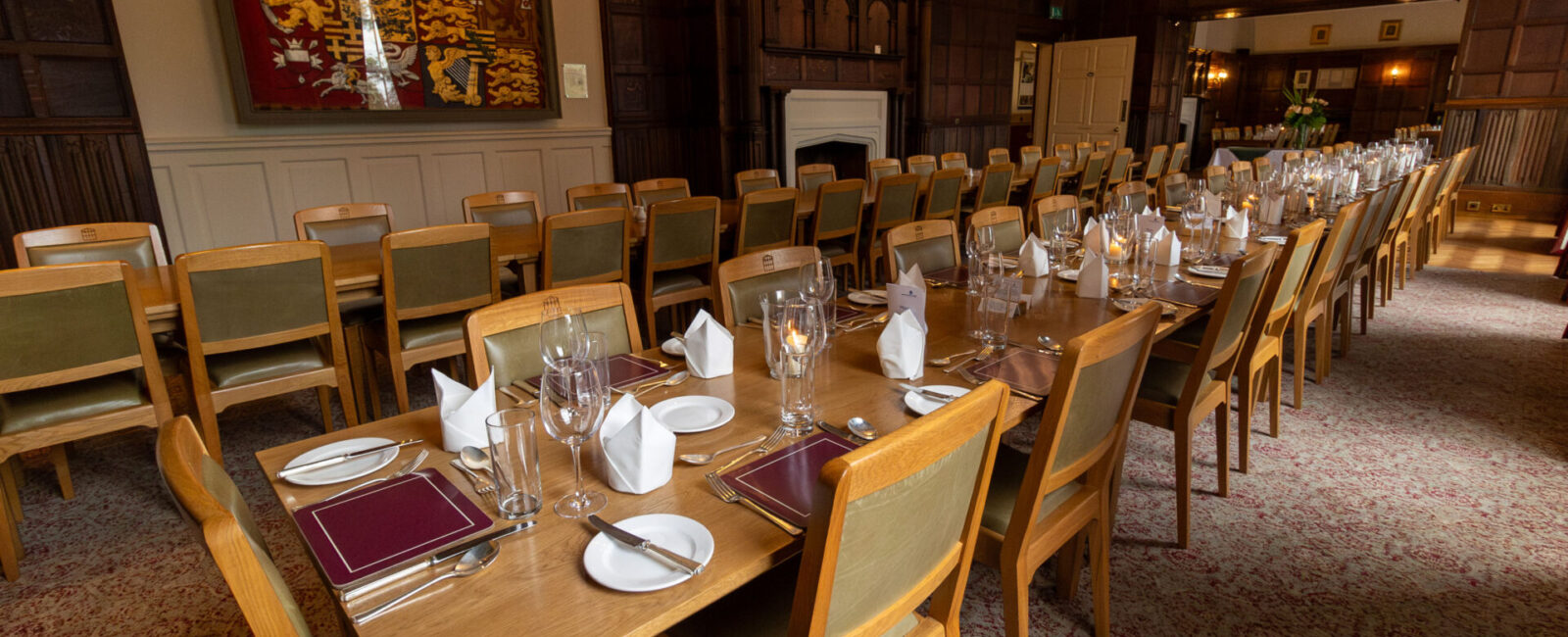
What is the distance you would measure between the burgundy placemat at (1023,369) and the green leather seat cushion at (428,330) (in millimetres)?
2069

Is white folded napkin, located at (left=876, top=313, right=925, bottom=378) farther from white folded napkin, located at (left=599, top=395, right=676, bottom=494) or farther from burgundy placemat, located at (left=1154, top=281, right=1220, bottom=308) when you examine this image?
burgundy placemat, located at (left=1154, top=281, right=1220, bottom=308)

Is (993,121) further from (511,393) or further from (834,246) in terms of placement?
(511,393)

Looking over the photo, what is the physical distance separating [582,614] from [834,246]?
3.58 m

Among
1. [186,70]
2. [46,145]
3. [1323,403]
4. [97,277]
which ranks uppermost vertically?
[186,70]

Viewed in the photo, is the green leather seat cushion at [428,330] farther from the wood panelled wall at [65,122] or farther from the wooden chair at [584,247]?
the wood panelled wall at [65,122]

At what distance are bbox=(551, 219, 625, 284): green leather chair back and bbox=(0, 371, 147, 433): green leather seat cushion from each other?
1370mm

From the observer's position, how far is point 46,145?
4082mm

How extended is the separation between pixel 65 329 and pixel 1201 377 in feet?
10.3

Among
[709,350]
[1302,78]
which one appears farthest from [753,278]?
[1302,78]

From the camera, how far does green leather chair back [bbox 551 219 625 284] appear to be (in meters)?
3.02

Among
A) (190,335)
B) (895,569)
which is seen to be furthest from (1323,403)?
(190,335)

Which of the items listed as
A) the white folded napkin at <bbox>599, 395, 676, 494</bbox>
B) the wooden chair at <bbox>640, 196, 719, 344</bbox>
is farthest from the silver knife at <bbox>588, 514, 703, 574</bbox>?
the wooden chair at <bbox>640, 196, 719, 344</bbox>

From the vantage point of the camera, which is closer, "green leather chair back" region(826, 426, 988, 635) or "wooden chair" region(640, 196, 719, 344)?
"green leather chair back" region(826, 426, 988, 635)

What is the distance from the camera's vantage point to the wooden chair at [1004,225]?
3.01 meters
